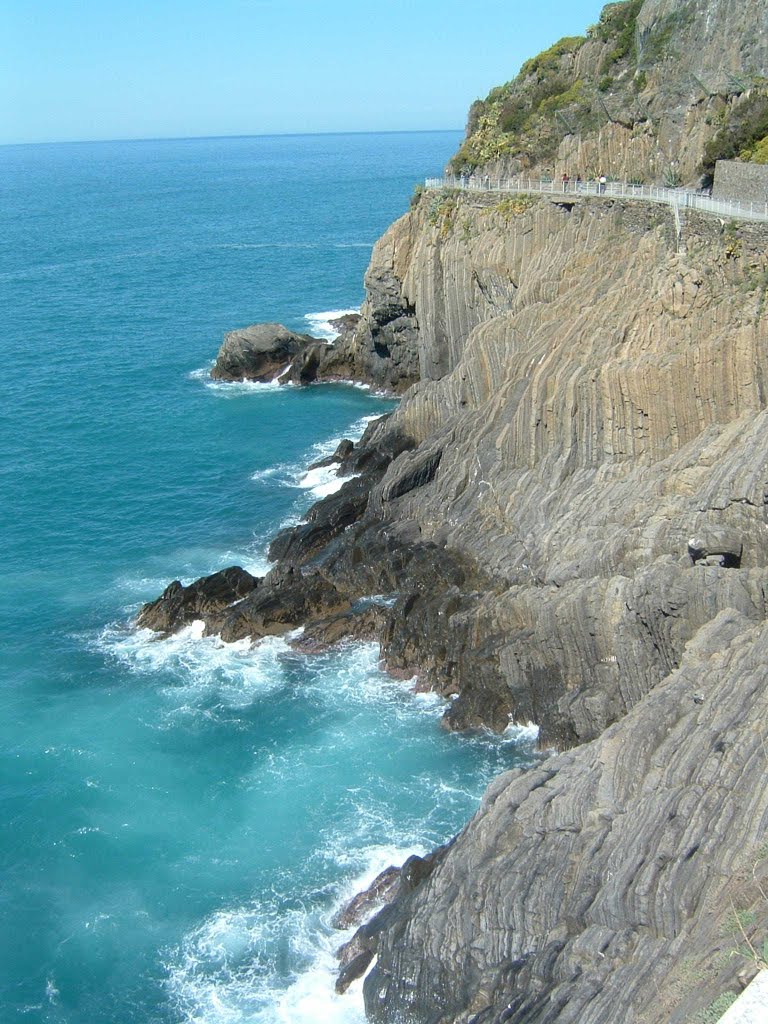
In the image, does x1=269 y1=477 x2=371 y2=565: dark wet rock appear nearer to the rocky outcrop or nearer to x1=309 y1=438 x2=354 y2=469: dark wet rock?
x1=309 y1=438 x2=354 y2=469: dark wet rock

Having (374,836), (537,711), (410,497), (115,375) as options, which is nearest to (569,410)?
(410,497)

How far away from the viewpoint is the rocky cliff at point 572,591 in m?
24.6

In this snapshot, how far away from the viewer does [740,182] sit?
49344mm

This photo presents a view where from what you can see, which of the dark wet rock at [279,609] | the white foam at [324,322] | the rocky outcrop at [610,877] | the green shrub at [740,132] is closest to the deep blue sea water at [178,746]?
the dark wet rock at [279,609]

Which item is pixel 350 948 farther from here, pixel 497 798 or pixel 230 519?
pixel 230 519

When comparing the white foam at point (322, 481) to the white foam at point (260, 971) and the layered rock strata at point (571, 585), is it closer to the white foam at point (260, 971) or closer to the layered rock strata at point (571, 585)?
the layered rock strata at point (571, 585)

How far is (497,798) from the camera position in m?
29.6

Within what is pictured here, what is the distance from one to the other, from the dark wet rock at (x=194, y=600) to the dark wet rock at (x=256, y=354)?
121ft

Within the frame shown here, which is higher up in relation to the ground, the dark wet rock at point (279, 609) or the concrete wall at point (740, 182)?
the concrete wall at point (740, 182)

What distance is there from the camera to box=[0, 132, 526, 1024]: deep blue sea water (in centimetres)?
3119

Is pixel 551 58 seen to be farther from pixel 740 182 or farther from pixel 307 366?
pixel 740 182

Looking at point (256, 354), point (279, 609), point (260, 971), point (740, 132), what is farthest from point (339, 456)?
point (260, 971)

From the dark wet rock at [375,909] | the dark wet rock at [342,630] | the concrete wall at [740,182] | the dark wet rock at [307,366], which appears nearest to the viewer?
the dark wet rock at [375,909]

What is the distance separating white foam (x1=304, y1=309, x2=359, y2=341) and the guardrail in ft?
64.8
